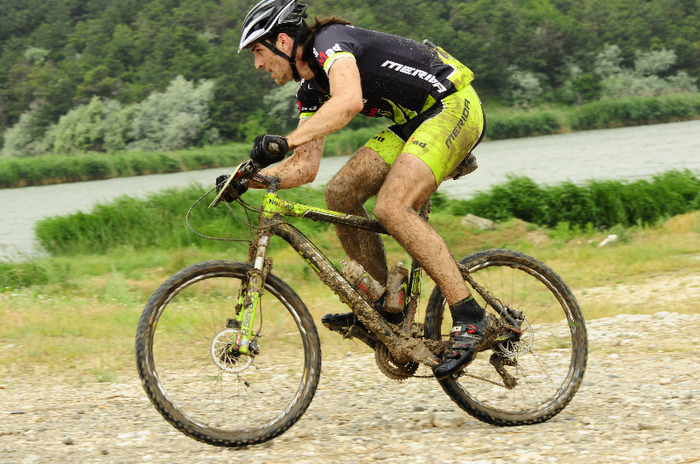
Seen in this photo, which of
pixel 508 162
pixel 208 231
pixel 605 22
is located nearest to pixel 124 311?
pixel 208 231

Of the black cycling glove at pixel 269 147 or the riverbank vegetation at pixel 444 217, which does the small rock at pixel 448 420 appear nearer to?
the black cycling glove at pixel 269 147

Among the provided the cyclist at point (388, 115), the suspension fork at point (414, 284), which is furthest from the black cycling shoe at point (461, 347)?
the suspension fork at point (414, 284)

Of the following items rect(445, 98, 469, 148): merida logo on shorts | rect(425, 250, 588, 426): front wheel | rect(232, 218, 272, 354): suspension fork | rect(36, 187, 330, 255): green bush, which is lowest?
rect(36, 187, 330, 255): green bush

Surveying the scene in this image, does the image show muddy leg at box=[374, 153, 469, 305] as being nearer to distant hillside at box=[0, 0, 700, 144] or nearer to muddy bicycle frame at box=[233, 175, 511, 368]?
muddy bicycle frame at box=[233, 175, 511, 368]

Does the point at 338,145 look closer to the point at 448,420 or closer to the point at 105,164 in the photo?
the point at 105,164

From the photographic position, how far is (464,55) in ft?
176

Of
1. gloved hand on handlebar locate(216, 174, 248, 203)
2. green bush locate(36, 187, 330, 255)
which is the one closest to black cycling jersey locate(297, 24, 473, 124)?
gloved hand on handlebar locate(216, 174, 248, 203)

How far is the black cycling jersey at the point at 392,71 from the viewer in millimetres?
4137

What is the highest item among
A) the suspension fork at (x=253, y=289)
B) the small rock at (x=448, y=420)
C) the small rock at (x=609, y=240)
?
the suspension fork at (x=253, y=289)

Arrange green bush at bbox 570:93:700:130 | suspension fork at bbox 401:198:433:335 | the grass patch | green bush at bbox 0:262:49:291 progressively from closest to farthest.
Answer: suspension fork at bbox 401:198:433:335 < the grass patch < green bush at bbox 0:262:49:291 < green bush at bbox 570:93:700:130

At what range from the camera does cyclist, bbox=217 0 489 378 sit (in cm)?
407

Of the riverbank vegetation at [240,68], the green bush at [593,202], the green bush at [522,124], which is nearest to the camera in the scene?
the green bush at [593,202]

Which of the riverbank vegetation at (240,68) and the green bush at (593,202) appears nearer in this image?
the green bush at (593,202)

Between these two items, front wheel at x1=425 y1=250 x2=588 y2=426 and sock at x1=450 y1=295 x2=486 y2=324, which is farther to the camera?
front wheel at x1=425 y1=250 x2=588 y2=426
